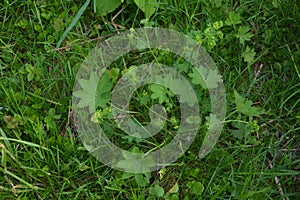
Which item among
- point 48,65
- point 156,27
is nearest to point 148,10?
A: point 156,27

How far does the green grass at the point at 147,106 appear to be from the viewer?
1.95 meters

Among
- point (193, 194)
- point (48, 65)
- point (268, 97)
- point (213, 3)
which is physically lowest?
A: point (193, 194)

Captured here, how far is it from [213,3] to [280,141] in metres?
0.72

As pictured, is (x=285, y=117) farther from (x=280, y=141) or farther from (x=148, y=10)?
(x=148, y=10)

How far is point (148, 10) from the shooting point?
7.35 ft

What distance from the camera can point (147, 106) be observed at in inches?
81.6

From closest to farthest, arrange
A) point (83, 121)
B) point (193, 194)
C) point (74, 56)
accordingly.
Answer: point (193, 194), point (83, 121), point (74, 56)

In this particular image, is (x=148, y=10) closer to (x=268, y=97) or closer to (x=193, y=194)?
(x=268, y=97)

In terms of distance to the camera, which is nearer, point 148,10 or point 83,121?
point 83,121

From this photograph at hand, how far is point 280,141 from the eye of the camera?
205cm

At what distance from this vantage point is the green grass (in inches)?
76.6

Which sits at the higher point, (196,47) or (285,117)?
(196,47)

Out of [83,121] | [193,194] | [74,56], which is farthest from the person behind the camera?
[74,56]

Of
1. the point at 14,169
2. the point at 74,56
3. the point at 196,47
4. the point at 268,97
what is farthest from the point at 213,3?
the point at 14,169
